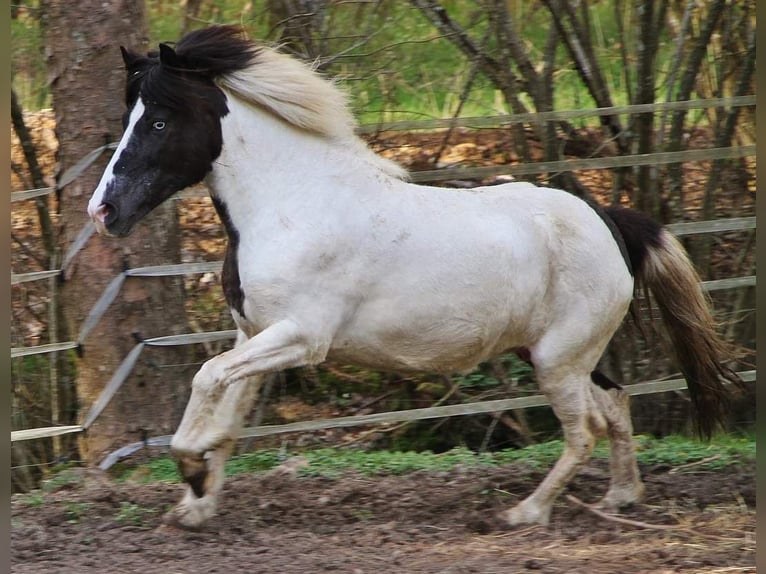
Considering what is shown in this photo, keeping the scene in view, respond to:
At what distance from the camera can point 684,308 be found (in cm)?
496

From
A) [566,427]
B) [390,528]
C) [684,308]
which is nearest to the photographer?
[390,528]

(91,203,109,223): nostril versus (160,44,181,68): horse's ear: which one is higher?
(160,44,181,68): horse's ear

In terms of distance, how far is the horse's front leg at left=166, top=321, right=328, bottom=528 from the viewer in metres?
4.18

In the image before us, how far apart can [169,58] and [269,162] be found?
0.57 m

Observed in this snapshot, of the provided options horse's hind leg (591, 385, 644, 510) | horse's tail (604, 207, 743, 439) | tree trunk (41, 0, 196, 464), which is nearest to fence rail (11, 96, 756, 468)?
tree trunk (41, 0, 196, 464)

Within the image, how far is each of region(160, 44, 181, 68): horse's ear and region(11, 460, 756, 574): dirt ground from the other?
75.2 inches

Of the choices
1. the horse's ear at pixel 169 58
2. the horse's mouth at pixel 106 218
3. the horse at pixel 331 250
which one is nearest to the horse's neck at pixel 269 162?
the horse at pixel 331 250

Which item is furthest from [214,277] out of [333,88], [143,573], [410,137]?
[143,573]

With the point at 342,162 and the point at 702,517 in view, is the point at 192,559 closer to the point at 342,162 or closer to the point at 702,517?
the point at 342,162

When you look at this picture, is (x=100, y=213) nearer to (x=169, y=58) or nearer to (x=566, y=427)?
(x=169, y=58)

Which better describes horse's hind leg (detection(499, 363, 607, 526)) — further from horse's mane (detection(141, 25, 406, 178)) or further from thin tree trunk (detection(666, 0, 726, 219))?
thin tree trunk (detection(666, 0, 726, 219))

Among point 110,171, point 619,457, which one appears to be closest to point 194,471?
point 110,171

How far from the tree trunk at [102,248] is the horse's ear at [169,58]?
1.45 m

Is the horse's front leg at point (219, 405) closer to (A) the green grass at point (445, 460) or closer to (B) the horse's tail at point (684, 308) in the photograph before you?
(A) the green grass at point (445, 460)
